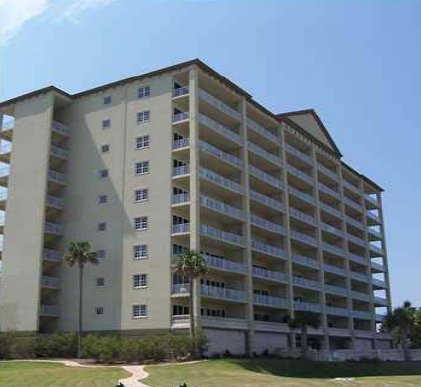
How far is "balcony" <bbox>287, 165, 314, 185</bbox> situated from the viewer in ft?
282

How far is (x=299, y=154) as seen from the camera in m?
89.4

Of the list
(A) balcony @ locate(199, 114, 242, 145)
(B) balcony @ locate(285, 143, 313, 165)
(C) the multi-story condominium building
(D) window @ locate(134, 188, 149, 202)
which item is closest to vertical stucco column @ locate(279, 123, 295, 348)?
(C) the multi-story condominium building

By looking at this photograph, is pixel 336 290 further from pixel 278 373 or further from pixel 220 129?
pixel 278 373

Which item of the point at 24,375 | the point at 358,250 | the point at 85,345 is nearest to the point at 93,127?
the point at 85,345

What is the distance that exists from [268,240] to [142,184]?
22.0m

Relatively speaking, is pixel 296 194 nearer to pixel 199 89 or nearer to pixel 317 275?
pixel 317 275

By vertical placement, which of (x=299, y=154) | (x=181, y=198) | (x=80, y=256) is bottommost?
(x=80, y=256)

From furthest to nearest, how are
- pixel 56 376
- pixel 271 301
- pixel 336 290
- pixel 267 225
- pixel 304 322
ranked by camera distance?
pixel 336 290 < pixel 267 225 < pixel 271 301 < pixel 304 322 < pixel 56 376

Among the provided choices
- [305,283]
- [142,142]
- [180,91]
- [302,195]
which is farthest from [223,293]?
[302,195]

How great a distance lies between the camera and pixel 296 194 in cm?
8556

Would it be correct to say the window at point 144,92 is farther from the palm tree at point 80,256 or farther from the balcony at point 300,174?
the balcony at point 300,174

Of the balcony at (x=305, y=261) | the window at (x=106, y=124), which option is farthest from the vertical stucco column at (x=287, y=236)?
the window at (x=106, y=124)

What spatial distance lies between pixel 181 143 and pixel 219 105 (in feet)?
26.9

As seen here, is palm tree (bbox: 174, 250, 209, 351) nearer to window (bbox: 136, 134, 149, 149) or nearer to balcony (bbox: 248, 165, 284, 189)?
window (bbox: 136, 134, 149, 149)
